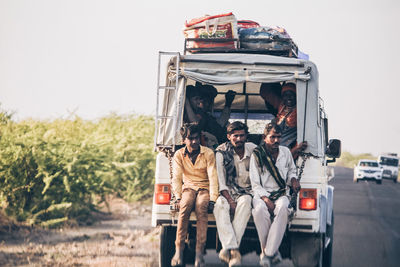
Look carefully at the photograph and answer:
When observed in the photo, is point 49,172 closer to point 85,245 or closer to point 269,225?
point 85,245

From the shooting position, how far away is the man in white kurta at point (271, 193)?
22.4ft

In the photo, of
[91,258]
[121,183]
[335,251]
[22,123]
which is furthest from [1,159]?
[335,251]

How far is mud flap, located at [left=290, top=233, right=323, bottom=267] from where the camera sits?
7.24 m

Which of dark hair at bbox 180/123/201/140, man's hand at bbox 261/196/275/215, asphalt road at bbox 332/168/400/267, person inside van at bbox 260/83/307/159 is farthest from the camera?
asphalt road at bbox 332/168/400/267

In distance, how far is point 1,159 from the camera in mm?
12609

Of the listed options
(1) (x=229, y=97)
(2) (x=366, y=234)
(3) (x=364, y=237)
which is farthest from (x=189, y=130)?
(2) (x=366, y=234)

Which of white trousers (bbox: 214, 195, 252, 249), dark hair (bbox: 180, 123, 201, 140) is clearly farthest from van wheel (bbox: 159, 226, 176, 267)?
dark hair (bbox: 180, 123, 201, 140)

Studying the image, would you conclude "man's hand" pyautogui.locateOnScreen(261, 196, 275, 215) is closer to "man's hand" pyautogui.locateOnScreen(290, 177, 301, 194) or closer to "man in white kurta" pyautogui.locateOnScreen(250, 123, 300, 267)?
"man in white kurta" pyautogui.locateOnScreen(250, 123, 300, 267)

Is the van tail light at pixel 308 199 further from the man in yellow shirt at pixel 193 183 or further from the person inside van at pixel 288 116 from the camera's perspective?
the man in yellow shirt at pixel 193 183

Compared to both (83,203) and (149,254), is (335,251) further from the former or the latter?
(83,203)

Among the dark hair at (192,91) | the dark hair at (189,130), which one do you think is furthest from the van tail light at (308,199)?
the dark hair at (192,91)

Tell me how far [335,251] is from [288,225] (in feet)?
15.0

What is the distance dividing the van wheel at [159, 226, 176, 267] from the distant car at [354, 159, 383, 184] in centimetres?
3502

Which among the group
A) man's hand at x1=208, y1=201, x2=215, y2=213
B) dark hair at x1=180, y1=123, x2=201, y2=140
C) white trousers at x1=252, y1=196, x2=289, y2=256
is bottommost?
white trousers at x1=252, y1=196, x2=289, y2=256
